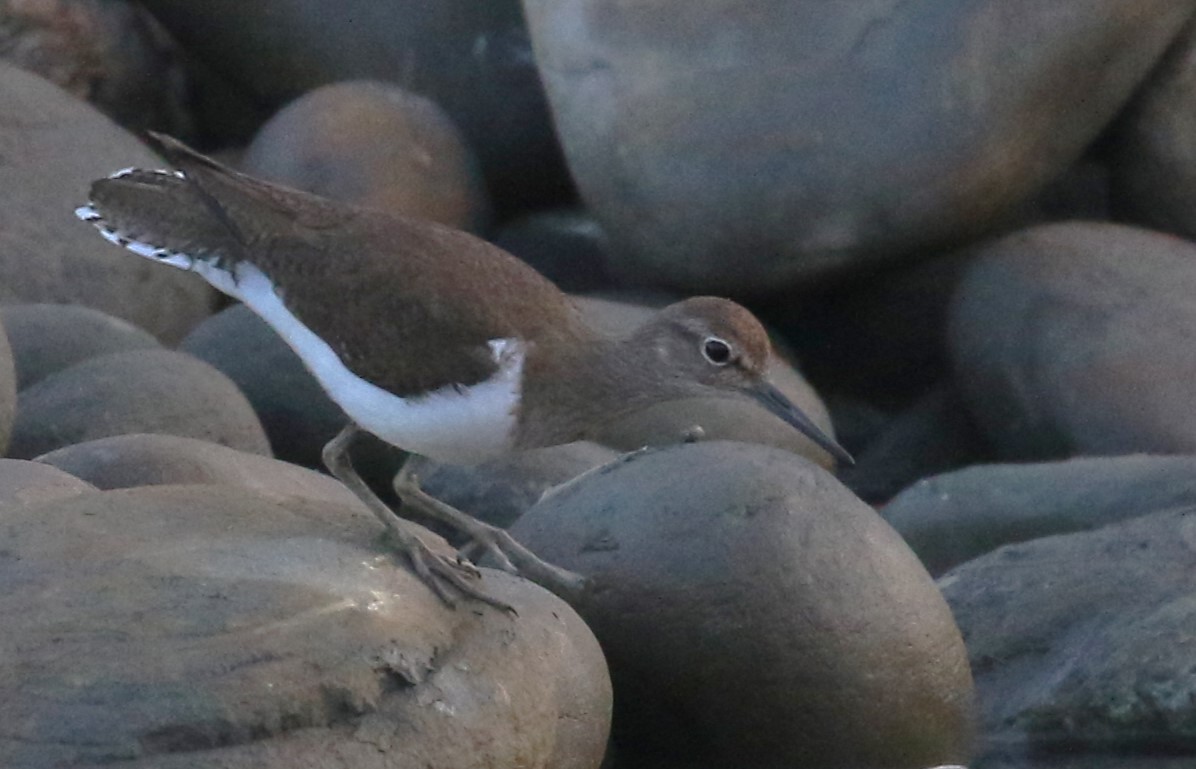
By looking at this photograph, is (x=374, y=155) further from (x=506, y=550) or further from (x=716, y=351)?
(x=506, y=550)

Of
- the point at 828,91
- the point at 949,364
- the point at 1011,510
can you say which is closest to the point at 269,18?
the point at 828,91

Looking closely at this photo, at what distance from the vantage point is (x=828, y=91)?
711 centimetres

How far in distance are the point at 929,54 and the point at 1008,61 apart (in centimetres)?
31

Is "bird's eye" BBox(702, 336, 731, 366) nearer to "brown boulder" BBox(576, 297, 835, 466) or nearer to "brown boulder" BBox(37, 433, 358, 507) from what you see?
"brown boulder" BBox(37, 433, 358, 507)

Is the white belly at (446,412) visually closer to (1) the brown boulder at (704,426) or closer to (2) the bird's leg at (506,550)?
(2) the bird's leg at (506,550)

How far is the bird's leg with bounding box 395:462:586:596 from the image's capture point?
15.0 feet

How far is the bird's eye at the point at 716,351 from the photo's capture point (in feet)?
15.7

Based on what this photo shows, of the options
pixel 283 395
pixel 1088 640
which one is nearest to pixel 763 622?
pixel 1088 640

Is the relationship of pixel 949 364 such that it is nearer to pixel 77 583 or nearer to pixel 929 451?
pixel 929 451

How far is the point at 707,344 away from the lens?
4773 millimetres

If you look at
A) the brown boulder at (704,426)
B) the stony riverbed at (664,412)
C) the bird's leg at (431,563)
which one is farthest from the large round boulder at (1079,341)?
the bird's leg at (431,563)

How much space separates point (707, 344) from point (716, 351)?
0.13 feet

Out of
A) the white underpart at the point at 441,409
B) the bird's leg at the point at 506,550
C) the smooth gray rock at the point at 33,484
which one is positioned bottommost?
the bird's leg at the point at 506,550

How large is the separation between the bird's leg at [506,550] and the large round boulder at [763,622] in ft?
0.23
